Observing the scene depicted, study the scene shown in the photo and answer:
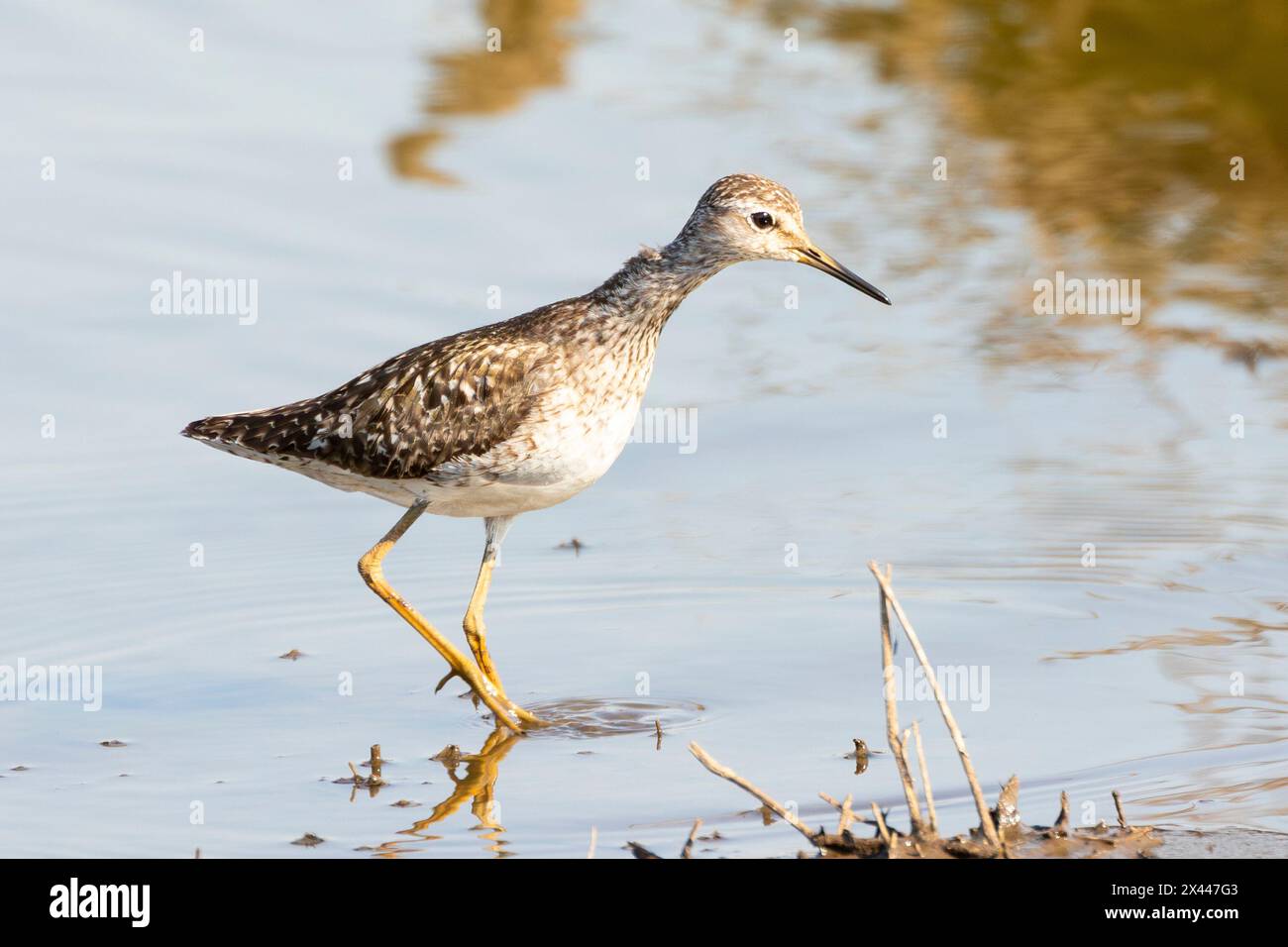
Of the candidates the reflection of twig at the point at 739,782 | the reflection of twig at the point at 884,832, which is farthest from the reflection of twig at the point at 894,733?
the reflection of twig at the point at 739,782

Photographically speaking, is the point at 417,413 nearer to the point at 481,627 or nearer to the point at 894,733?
the point at 481,627

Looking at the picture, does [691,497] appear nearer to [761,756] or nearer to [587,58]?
[761,756]

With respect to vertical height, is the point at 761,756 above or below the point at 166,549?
below

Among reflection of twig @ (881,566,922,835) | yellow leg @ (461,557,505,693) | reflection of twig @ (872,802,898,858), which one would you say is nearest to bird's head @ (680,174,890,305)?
yellow leg @ (461,557,505,693)

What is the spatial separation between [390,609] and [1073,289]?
6325 millimetres

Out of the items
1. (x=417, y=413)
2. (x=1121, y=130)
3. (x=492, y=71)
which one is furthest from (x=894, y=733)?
(x=492, y=71)

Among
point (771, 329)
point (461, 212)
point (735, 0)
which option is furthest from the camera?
point (735, 0)

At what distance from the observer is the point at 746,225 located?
909 cm

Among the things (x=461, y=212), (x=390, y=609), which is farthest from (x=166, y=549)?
(x=461, y=212)

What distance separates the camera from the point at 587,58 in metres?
18.0

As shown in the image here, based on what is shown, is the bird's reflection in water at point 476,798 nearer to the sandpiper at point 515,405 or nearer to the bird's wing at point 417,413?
the sandpiper at point 515,405

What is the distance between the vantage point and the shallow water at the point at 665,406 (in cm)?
823

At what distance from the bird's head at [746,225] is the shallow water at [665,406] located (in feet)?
5.88

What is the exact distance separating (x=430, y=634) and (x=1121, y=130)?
10.2 meters
